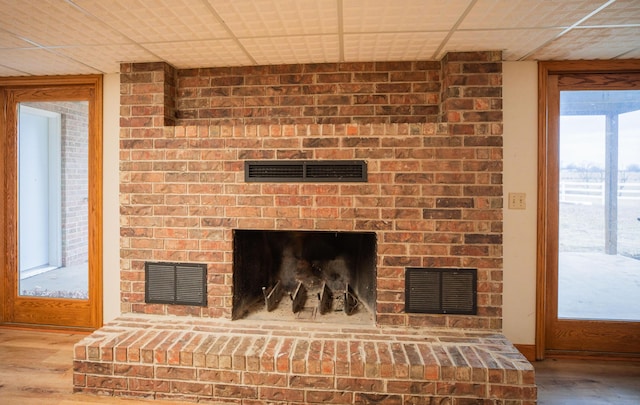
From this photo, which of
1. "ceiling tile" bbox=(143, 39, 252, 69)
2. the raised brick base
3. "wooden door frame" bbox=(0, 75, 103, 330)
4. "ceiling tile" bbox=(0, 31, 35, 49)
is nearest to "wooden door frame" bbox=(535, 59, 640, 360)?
the raised brick base

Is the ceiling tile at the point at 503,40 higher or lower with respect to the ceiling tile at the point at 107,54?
lower

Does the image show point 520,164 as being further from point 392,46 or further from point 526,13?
point 392,46

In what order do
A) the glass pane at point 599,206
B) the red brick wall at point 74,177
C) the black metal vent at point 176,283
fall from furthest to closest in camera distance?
the red brick wall at point 74,177
the glass pane at point 599,206
the black metal vent at point 176,283

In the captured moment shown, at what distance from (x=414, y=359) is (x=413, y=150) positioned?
3.94ft

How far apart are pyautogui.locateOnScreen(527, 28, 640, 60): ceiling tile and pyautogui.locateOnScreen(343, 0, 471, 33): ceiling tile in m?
0.76

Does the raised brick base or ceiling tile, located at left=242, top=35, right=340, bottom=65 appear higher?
ceiling tile, located at left=242, top=35, right=340, bottom=65

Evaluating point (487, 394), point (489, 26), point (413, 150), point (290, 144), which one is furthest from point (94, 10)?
point (487, 394)

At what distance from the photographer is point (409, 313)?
85.7 inches

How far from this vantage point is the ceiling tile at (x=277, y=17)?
161 cm

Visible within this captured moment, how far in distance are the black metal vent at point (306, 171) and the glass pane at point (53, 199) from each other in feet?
4.92


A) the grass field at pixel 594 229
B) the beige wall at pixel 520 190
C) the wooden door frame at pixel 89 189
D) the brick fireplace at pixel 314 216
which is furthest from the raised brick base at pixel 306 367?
the grass field at pixel 594 229

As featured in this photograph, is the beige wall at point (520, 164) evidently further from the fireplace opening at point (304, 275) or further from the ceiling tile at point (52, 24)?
the ceiling tile at point (52, 24)

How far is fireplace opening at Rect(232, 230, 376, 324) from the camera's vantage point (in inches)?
92.4

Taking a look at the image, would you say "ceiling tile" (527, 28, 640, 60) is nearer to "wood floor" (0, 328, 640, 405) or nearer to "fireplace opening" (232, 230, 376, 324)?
"fireplace opening" (232, 230, 376, 324)
